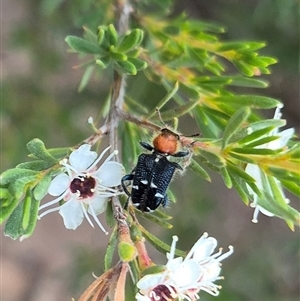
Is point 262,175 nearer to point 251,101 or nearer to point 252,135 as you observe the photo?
point 252,135

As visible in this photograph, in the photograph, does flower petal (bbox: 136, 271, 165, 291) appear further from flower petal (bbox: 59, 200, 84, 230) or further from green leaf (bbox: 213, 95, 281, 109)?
green leaf (bbox: 213, 95, 281, 109)

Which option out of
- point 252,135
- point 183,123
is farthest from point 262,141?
point 183,123

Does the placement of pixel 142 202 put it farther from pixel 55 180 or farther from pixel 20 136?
pixel 20 136

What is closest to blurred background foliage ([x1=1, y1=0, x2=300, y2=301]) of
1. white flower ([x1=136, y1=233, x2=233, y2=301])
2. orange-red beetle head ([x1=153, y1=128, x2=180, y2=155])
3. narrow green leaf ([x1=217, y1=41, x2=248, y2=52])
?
narrow green leaf ([x1=217, y1=41, x2=248, y2=52])

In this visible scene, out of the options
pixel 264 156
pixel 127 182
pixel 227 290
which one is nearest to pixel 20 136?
pixel 227 290

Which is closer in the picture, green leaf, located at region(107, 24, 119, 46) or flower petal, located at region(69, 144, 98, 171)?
flower petal, located at region(69, 144, 98, 171)
